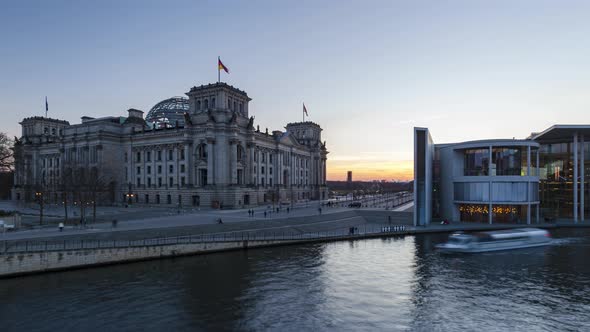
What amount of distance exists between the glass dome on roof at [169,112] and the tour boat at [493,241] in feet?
334

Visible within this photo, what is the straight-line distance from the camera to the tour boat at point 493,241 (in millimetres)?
44719

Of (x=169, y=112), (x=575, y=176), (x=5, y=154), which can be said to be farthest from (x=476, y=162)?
(x=169, y=112)

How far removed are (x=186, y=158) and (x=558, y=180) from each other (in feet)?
304

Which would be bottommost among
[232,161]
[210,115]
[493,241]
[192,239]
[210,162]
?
[493,241]

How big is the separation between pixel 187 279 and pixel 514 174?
204ft

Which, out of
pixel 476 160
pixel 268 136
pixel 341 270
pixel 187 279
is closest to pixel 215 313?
pixel 187 279

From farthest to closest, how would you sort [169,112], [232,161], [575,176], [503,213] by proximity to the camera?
1. [169,112]
2. [232,161]
3. [575,176]
4. [503,213]

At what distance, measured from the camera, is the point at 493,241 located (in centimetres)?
4603

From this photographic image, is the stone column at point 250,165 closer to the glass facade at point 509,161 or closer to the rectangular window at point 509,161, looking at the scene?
the glass facade at point 509,161

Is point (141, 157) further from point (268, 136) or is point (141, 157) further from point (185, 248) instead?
point (185, 248)

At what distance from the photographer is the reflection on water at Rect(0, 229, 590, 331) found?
75.6 ft

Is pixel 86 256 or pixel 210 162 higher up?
pixel 210 162

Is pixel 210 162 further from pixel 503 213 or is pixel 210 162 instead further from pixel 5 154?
pixel 503 213

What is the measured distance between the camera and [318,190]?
13900 cm
